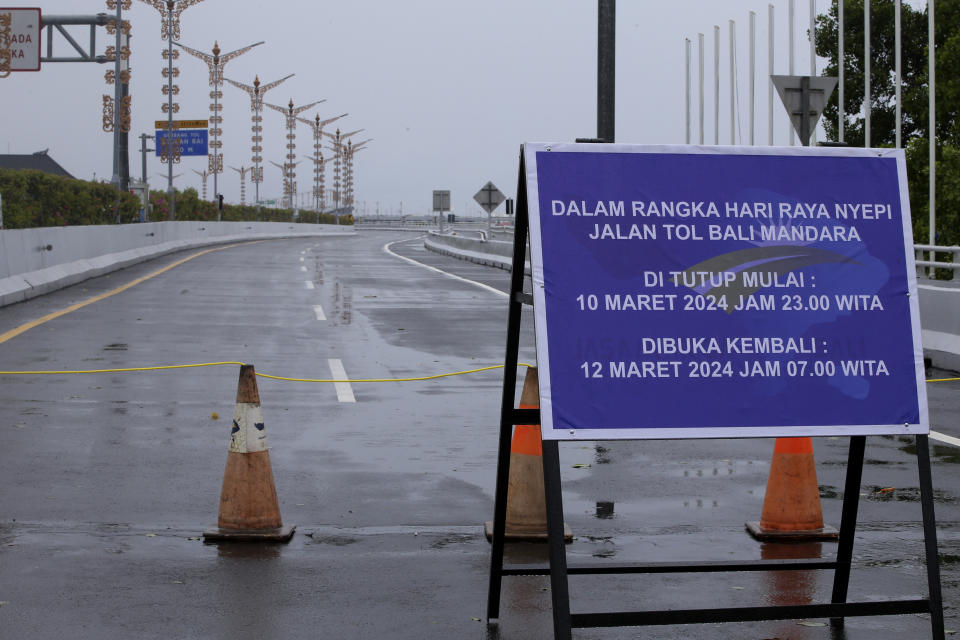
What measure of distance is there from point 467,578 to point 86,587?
167cm

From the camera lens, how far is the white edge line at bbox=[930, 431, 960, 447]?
9883mm

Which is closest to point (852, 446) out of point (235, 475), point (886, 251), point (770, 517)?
point (886, 251)

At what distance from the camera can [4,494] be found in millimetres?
7734

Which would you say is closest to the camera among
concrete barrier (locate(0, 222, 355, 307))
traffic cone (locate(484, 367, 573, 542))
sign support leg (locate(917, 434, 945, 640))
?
sign support leg (locate(917, 434, 945, 640))

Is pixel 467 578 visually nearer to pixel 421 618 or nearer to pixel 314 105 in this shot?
pixel 421 618

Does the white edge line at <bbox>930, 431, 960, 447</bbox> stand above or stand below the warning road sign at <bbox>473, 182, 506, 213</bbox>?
below

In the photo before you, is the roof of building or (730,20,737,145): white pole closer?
(730,20,737,145): white pole

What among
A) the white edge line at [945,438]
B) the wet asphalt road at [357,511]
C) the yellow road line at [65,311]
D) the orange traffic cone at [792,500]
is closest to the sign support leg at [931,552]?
the wet asphalt road at [357,511]

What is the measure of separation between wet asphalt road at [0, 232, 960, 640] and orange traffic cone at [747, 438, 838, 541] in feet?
0.53

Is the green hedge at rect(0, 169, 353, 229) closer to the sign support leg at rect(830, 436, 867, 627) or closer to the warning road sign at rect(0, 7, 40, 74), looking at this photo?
the warning road sign at rect(0, 7, 40, 74)

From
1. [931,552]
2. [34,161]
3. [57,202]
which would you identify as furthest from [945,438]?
[34,161]

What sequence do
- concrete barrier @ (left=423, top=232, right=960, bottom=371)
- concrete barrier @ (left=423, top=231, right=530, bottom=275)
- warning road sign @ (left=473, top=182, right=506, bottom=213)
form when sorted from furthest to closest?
warning road sign @ (left=473, top=182, right=506, bottom=213), concrete barrier @ (left=423, top=231, right=530, bottom=275), concrete barrier @ (left=423, top=232, right=960, bottom=371)

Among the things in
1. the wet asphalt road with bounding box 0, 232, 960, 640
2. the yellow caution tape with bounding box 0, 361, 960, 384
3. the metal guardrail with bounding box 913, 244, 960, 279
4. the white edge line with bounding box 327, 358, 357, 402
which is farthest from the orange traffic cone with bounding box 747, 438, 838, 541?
the yellow caution tape with bounding box 0, 361, 960, 384

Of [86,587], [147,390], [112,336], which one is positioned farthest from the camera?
[112,336]
